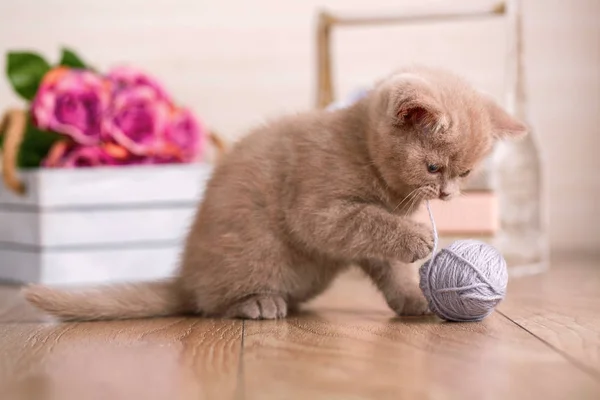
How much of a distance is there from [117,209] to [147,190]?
9 cm

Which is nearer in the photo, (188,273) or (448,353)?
(448,353)

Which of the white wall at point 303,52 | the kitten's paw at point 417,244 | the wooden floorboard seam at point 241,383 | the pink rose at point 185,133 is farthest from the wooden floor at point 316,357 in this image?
the white wall at point 303,52

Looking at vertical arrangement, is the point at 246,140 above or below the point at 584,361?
above

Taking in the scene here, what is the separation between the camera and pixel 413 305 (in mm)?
1415

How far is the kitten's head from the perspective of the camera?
1260 millimetres

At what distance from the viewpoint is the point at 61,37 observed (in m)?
2.79

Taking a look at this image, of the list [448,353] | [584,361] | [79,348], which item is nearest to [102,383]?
[79,348]

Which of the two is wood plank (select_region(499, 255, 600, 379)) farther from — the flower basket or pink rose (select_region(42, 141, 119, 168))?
pink rose (select_region(42, 141, 119, 168))

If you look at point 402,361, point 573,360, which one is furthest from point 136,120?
point 573,360

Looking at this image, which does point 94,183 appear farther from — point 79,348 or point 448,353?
point 448,353

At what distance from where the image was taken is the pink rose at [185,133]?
2.23 metres

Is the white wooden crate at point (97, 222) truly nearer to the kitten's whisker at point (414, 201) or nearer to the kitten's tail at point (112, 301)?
the kitten's tail at point (112, 301)

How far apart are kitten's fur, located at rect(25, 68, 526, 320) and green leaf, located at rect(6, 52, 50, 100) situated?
0.96m

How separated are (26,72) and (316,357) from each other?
4.98 feet
